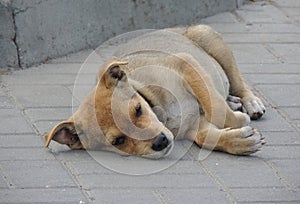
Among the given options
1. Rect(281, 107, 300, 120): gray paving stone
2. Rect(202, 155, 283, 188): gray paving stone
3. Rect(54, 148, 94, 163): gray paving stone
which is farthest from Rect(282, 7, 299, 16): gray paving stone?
Rect(54, 148, 94, 163): gray paving stone

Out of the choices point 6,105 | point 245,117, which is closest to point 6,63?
point 6,105

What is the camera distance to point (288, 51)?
8109 mm

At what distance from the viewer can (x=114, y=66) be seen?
5934 mm

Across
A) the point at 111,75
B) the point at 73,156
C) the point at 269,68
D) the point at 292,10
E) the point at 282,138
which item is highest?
the point at 111,75

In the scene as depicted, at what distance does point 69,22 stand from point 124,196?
9.14 ft

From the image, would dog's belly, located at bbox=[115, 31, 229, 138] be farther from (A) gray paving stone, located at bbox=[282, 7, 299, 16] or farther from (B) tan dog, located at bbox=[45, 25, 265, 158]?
(A) gray paving stone, located at bbox=[282, 7, 299, 16]

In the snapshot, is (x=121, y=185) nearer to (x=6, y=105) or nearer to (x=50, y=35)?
(x=6, y=105)

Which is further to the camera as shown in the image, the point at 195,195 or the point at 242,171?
the point at 242,171

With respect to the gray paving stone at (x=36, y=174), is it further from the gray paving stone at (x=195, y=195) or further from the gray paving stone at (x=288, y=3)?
the gray paving stone at (x=288, y=3)

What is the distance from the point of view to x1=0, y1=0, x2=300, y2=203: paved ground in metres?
5.44

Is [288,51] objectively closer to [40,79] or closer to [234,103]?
[234,103]

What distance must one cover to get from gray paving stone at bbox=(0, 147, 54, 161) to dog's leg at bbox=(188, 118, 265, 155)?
104 centimetres

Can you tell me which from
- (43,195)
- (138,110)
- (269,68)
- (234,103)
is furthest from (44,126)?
(269,68)

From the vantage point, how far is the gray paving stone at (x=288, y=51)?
7.93 meters
